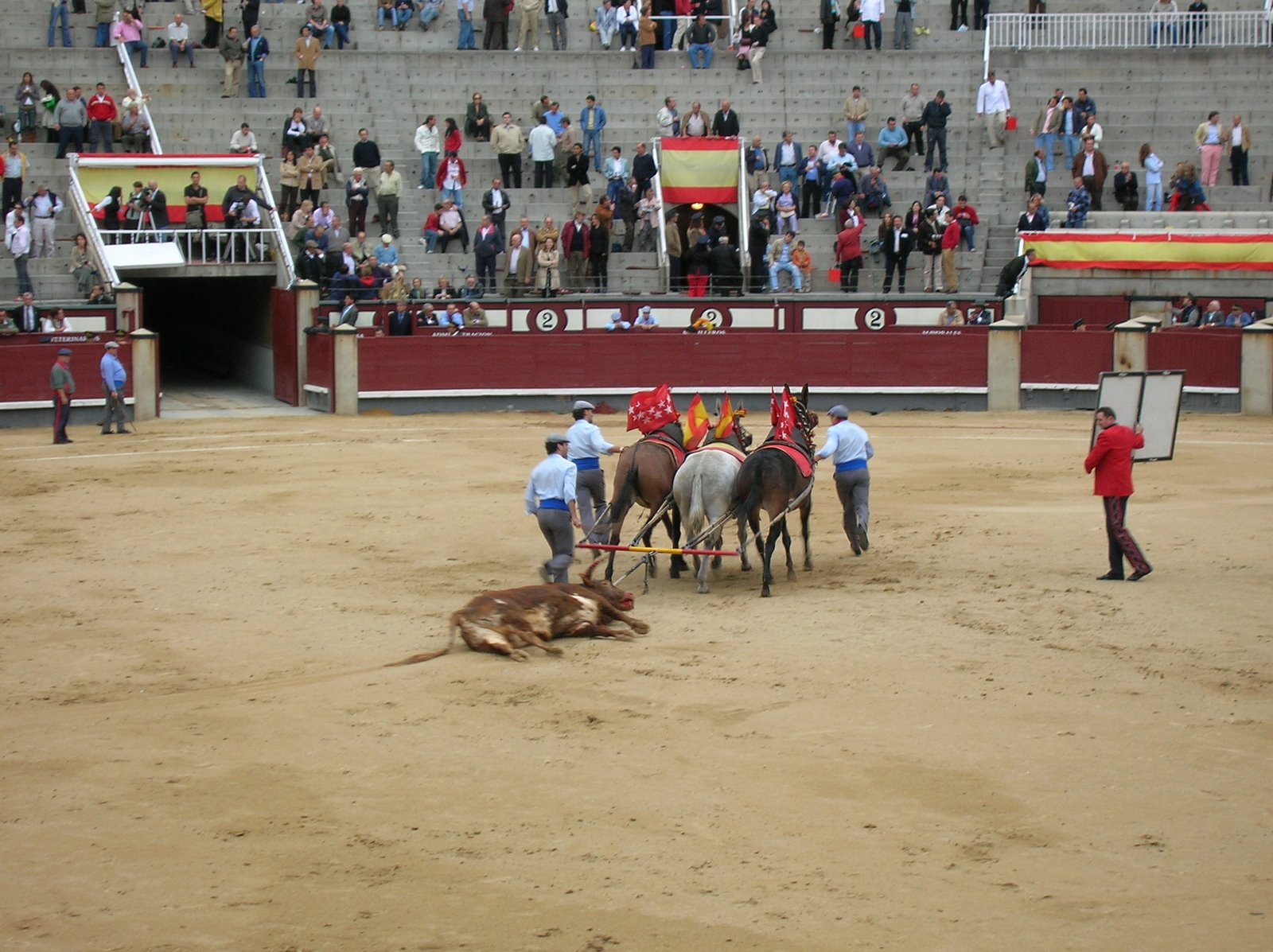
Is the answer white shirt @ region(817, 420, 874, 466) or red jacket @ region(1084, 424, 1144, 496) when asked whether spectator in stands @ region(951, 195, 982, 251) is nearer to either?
white shirt @ region(817, 420, 874, 466)

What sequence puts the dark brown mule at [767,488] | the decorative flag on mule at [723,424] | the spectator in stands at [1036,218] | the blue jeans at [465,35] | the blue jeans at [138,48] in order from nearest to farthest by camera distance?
the dark brown mule at [767,488], the decorative flag on mule at [723,424], the spectator in stands at [1036,218], the blue jeans at [138,48], the blue jeans at [465,35]

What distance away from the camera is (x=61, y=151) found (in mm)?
28547

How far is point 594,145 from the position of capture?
3080 cm

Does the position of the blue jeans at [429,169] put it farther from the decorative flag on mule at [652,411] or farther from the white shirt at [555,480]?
the white shirt at [555,480]

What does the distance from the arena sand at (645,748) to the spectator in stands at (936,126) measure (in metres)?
15.6

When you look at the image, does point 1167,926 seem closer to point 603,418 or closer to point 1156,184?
point 603,418

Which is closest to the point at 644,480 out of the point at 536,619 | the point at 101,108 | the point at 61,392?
the point at 536,619

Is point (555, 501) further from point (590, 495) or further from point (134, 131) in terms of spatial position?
point (134, 131)

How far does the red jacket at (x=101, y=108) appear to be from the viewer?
28.5 m

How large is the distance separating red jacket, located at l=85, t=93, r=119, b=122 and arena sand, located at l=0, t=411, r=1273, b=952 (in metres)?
14.2

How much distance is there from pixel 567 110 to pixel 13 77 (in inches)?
396

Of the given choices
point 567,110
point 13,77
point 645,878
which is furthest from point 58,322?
point 645,878

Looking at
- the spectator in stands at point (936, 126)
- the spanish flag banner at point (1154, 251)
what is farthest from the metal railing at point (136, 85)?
the spanish flag banner at point (1154, 251)

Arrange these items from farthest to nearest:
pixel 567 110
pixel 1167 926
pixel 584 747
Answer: pixel 567 110
pixel 584 747
pixel 1167 926
